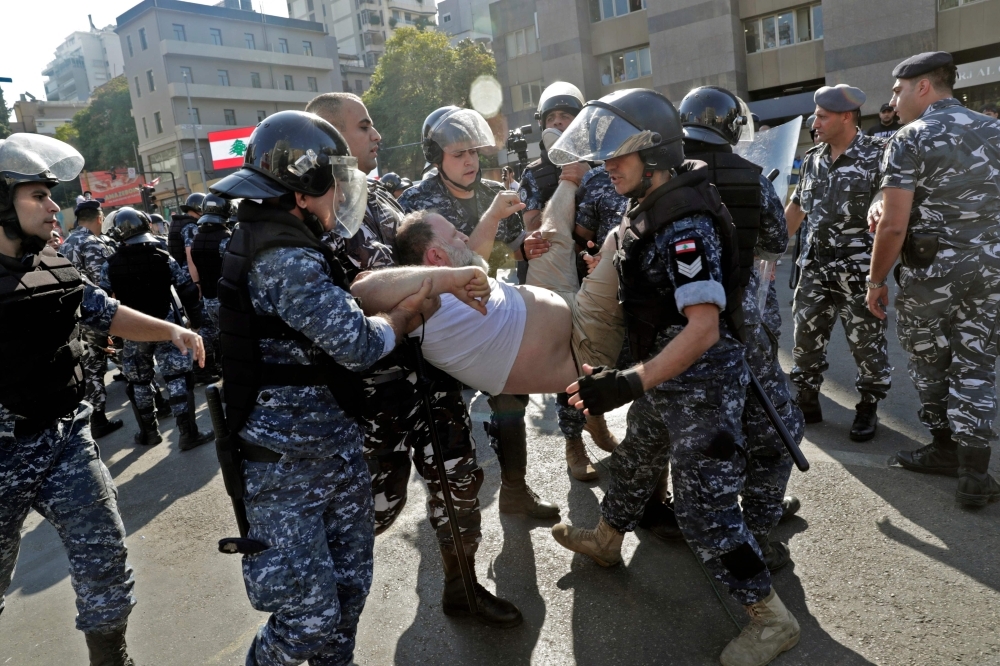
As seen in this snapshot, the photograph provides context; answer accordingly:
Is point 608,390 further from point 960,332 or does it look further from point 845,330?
point 845,330

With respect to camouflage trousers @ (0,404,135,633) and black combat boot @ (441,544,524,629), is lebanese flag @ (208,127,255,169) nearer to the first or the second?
camouflage trousers @ (0,404,135,633)

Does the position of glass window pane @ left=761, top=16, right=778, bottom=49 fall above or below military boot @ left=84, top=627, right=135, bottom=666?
above

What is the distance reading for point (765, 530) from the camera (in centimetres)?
291

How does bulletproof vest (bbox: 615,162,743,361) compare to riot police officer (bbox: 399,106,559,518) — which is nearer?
bulletproof vest (bbox: 615,162,743,361)

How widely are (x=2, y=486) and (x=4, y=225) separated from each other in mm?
958

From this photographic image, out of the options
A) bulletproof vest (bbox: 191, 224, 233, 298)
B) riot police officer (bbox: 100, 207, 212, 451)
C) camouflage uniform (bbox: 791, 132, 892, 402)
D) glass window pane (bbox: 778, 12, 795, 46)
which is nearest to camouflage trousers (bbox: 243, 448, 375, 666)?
camouflage uniform (bbox: 791, 132, 892, 402)

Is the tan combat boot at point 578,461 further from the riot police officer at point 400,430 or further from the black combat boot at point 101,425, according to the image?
Result: the black combat boot at point 101,425

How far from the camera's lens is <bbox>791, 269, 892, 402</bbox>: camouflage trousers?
4133 millimetres

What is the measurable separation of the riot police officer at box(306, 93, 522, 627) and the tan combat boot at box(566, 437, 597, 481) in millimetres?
1249

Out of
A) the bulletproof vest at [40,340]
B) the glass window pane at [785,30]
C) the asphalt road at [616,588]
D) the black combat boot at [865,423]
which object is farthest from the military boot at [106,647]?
the glass window pane at [785,30]

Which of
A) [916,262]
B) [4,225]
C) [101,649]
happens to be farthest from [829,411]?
[4,225]

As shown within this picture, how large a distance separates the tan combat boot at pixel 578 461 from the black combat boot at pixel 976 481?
1.87 m

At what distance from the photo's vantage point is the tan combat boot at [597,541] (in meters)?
2.98

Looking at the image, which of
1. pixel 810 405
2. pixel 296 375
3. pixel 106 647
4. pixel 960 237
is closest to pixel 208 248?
pixel 106 647
